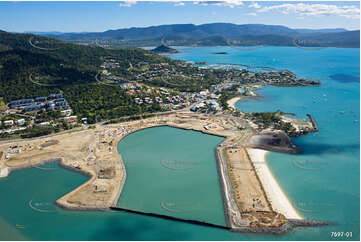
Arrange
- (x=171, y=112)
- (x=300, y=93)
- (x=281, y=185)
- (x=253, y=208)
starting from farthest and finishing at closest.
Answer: (x=300, y=93) < (x=171, y=112) < (x=281, y=185) < (x=253, y=208)

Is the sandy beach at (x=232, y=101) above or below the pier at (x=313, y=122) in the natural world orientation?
above

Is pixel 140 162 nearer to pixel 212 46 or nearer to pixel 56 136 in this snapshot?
pixel 56 136

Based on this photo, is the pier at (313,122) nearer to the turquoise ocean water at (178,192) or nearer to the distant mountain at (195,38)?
the turquoise ocean water at (178,192)

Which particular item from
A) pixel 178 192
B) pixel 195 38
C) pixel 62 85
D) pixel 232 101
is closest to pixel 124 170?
pixel 178 192

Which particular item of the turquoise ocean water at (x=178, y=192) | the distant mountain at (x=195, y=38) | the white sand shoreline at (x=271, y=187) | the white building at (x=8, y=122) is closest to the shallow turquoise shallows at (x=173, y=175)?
the turquoise ocean water at (x=178, y=192)

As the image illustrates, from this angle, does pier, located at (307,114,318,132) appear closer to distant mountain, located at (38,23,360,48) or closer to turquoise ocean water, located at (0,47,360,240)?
turquoise ocean water, located at (0,47,360,240)

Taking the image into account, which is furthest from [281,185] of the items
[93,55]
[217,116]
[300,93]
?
[93,55]
